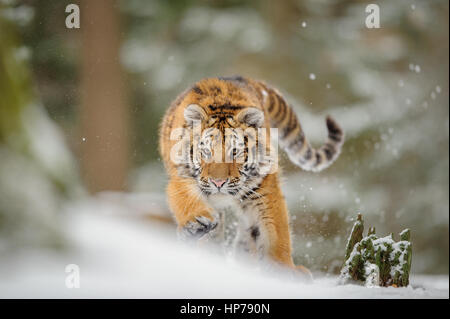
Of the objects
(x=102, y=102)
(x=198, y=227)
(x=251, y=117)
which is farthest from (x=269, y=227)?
(x=102, y=102)

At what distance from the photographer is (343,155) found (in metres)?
2.02

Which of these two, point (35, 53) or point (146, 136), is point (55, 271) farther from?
point (35, 53)

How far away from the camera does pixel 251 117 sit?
1.73 metres

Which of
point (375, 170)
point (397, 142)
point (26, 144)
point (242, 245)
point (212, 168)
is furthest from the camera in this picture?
point (397, 142)

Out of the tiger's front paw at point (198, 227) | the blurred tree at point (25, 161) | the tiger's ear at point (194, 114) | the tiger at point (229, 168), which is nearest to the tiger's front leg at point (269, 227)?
the tiger at point (229, 168)

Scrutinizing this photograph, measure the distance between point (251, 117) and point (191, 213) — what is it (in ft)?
1.25

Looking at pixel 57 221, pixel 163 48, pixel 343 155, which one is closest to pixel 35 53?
pixel 163 48

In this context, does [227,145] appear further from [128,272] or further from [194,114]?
[128,272]

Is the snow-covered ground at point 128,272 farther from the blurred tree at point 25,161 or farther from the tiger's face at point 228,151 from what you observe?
the tiger's face at point 228,151

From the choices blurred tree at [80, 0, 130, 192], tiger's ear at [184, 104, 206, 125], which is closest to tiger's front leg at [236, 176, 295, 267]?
tiger's ear at [184, 104, 206, 125]

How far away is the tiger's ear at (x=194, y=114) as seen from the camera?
1713mm

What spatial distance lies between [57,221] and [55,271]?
0.18 m

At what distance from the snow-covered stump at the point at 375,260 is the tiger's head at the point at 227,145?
437 mm

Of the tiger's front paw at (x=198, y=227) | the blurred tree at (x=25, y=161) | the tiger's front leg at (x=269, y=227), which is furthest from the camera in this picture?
the blurred tree at (x=25, y=161)
